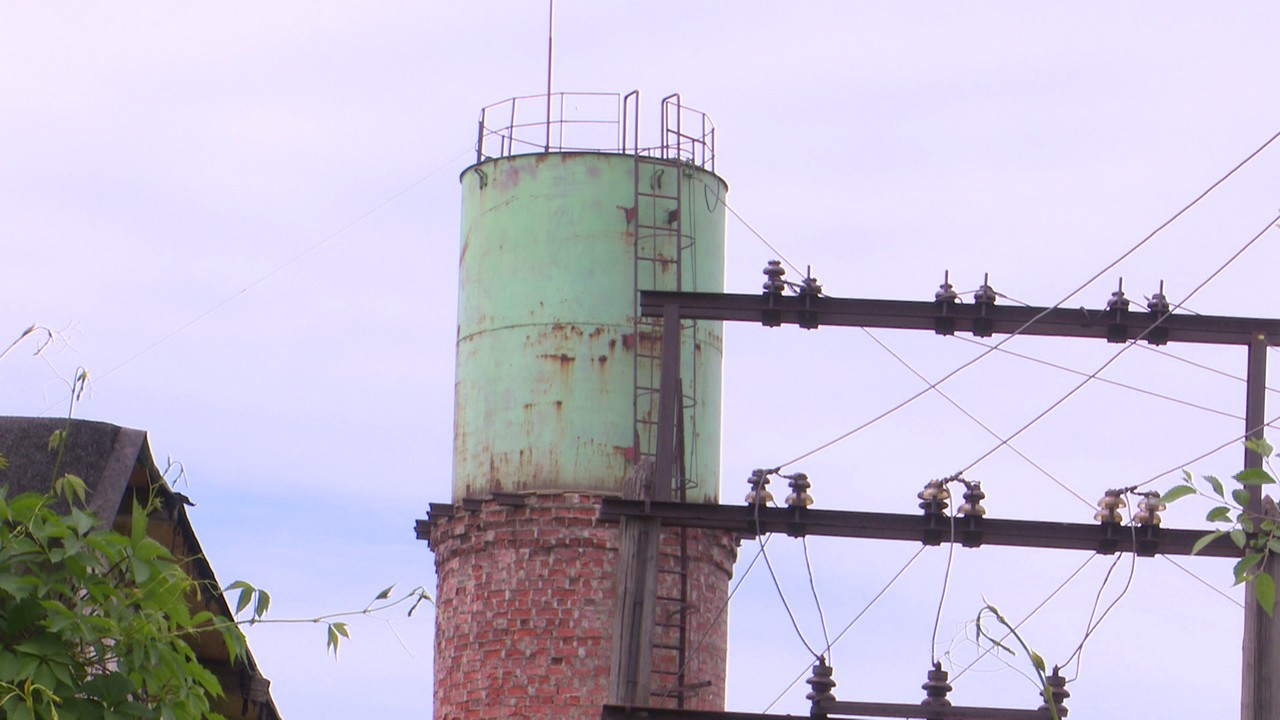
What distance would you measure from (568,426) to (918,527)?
5674mm

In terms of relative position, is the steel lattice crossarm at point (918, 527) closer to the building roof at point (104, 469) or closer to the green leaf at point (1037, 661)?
the building roof at point (104, 469)

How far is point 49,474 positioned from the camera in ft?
33.0

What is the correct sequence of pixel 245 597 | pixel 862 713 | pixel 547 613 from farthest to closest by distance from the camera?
pixel 547 613, pixel 862 713, pixel 245 597

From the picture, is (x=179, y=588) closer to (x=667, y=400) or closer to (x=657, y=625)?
(x=667, y=400)

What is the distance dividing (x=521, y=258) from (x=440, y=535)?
10.6ft

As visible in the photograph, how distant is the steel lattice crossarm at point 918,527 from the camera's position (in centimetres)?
1585

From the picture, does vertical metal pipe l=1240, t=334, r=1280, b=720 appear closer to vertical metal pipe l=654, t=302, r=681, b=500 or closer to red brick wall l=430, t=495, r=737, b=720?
vertical metal pipe l=654, t=302, r=681, b=500

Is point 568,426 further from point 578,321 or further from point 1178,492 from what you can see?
point 1178,492

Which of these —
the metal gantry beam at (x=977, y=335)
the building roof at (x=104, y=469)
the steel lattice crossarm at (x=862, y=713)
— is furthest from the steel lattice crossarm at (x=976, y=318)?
the building roof at (x=104, y=469)

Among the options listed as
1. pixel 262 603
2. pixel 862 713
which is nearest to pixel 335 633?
pixel 262 603

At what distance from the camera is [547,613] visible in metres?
20.1

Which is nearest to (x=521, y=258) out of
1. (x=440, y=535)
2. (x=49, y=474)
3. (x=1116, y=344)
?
(x=440, y=535)

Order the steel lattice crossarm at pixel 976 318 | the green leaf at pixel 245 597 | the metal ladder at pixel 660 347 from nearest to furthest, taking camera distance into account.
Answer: the green leaf at pixel 245 597 → the steel lattice crossarm at pixel 976 318 → the metal ladder at pixel 660 347

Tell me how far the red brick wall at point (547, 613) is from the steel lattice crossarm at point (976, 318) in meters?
4.22
